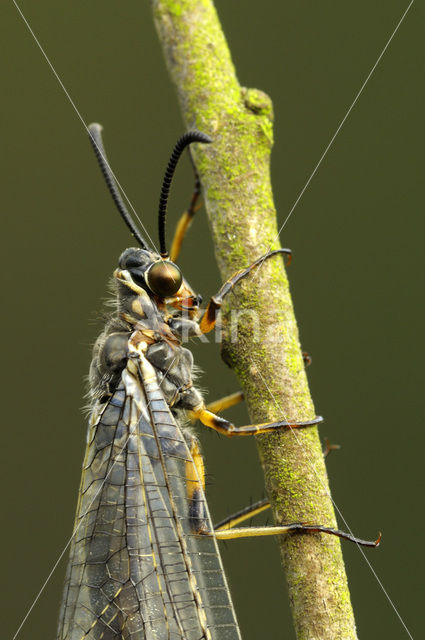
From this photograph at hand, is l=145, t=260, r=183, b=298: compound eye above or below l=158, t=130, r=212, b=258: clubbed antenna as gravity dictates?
below

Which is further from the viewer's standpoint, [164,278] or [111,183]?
[111,183]

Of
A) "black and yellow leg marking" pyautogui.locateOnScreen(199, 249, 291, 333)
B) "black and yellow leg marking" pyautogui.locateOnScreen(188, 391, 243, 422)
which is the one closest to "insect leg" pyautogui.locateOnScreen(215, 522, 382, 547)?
"black and yellow leg marking" pyautogui.locateOnScreen(188, 391, 243, 422)

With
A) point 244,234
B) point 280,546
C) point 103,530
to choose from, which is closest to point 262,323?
point 244,234

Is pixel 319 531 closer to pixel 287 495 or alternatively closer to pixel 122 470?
pixel 287 495

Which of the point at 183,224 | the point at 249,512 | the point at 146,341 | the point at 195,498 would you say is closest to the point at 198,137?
the point at 146,341

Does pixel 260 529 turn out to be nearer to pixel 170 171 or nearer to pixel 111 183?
pixel 170 171

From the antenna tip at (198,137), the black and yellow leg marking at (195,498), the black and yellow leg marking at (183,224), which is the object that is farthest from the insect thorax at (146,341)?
the antenna tip at (198,137)

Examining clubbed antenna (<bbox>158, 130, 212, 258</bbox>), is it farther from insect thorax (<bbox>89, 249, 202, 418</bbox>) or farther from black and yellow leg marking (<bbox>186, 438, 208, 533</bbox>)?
black and yellow leg marking (<bbox>186, 438, 208, 533</bbox>)

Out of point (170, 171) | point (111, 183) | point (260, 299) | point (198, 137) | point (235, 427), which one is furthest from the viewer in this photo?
point (111, 183)
